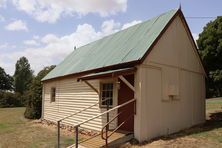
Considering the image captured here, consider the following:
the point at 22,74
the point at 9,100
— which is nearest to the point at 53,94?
the point at 9,100

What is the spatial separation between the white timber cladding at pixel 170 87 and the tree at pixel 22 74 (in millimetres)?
66477

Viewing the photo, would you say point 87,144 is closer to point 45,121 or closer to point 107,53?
point 107,53

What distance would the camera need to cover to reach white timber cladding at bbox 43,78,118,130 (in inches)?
559

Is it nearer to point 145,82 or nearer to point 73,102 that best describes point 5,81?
point 73,102

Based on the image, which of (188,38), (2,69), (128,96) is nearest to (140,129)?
(128,96)

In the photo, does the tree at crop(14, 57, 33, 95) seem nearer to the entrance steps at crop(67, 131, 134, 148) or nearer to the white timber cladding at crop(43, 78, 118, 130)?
the white timber cladding at crop(43, 78, 118, 130)

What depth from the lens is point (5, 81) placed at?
89250 millimetres

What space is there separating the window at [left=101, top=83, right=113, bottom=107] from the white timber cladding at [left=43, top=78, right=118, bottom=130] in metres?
0.27

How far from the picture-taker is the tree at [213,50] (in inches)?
685

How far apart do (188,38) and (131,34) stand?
9.44 ft

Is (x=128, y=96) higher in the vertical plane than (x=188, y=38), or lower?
lower

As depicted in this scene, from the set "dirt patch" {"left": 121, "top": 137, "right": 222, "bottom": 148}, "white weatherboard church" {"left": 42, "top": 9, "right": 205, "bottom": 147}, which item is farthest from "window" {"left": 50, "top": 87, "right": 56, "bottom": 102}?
"dirt patch" {"left": 121, "top": 137, "right": 222, "bottom": 148}

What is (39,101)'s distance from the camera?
2466 centimetres

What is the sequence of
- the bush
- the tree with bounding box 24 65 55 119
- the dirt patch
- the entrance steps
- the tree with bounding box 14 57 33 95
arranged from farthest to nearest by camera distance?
the tree with bounding box 14 57 33 95, the bush, the tree with bounding box 24 65 55 119, the entrance steps, the dirt patch
